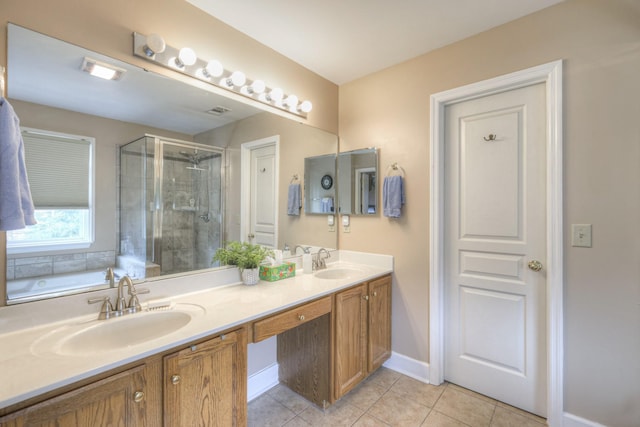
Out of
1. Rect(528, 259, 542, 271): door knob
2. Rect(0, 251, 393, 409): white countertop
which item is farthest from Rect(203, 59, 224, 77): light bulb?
Rect(528, 259, 542, 271): door knob

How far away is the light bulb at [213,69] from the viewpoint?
166 cm

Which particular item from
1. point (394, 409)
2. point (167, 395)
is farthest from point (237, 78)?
point (394, 409)

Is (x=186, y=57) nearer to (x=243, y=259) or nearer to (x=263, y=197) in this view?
(x=263, y=197)

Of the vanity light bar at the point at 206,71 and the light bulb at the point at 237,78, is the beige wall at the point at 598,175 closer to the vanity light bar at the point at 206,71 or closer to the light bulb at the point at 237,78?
the vanity light bar at the point at 206,71

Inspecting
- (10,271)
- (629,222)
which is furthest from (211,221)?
(629,222)

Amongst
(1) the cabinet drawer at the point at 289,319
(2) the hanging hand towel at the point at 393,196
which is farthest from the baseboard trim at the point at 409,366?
(2) the hanging hand towel at the point at 393,196

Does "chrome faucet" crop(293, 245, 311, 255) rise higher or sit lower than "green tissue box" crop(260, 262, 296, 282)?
higher

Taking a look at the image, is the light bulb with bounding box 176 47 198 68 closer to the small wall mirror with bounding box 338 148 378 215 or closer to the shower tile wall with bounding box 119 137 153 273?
the shower tile wall with bounding box 119 137 153 273

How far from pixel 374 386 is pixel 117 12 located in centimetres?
268

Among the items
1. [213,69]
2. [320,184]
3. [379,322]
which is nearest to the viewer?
[213,69]

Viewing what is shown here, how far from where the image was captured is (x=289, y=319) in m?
1.51

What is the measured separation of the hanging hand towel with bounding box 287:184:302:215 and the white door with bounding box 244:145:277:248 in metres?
0.14

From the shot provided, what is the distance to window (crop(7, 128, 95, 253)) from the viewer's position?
3.94 ft

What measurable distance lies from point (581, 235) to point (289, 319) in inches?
64.6
